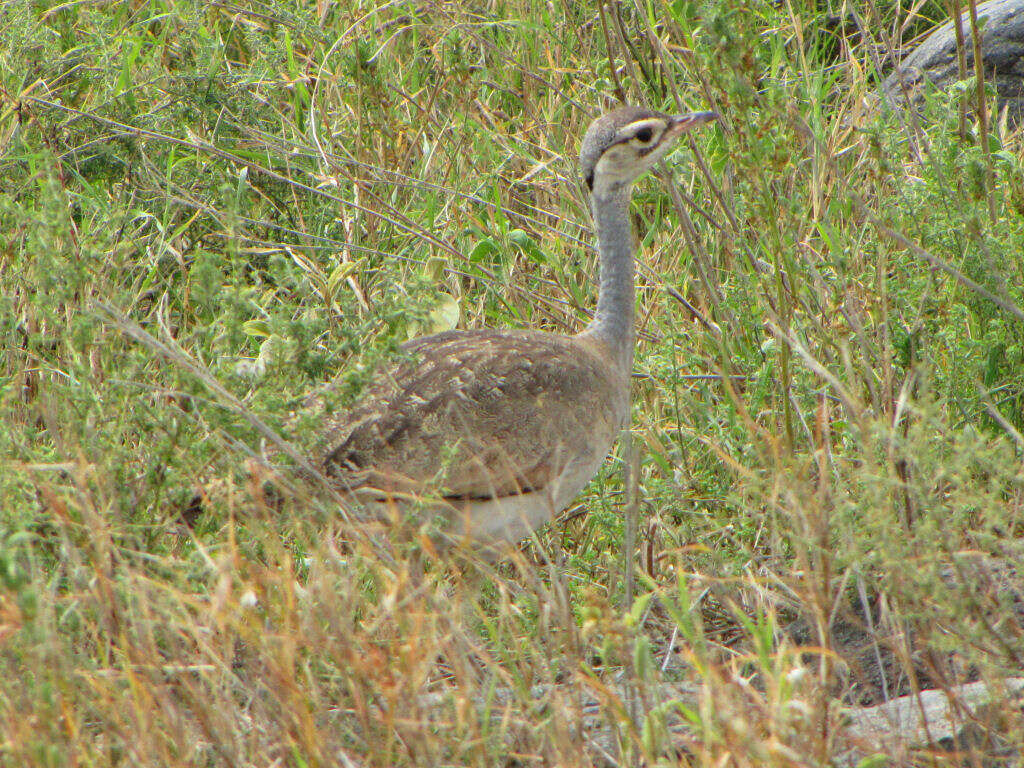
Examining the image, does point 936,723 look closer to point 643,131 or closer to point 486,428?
point 486,428

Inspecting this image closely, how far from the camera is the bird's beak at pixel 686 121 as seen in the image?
4.27m

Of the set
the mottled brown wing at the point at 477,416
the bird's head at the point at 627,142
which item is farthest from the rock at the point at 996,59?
the mottled brown wing at the point at 477,416

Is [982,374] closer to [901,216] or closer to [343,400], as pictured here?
[901,216]

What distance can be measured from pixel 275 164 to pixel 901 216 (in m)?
3.08

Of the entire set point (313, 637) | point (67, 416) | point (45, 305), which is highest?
point (45, 305)

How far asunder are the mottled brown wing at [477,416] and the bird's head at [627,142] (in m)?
0.65

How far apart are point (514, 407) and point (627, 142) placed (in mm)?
1080

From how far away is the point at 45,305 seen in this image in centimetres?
325

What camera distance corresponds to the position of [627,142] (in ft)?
14.5

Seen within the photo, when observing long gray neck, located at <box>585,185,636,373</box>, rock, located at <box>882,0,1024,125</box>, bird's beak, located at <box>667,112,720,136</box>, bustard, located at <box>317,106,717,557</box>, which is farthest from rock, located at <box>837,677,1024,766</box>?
rock, located at <box>882,0,1024,125</box>

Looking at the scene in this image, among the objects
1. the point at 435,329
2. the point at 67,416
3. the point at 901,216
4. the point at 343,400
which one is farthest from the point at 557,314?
the point at 67,416

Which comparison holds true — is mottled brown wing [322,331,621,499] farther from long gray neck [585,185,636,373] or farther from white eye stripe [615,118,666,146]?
white eye stripe [615,118,666,146]

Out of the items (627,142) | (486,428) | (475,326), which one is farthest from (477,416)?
(475,326)

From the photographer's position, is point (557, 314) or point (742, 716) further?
point (557, 314)
